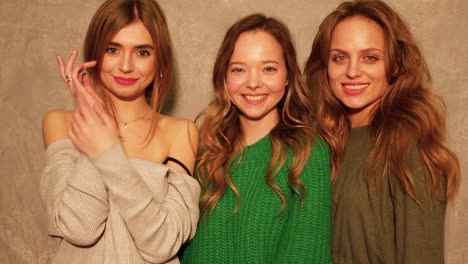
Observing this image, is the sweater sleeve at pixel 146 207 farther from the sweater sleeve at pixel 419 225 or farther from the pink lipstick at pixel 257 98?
the sweater sleeve at pixel 419 225

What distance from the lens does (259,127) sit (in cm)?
192

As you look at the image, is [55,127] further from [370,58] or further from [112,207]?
[370,58]

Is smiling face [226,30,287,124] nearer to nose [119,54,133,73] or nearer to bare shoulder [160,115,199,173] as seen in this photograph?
bare shoulder [160,115,199,173]

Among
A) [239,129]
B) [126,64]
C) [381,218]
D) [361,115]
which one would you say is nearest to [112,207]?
[126,64]

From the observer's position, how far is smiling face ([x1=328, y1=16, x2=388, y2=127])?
1803 millimetres

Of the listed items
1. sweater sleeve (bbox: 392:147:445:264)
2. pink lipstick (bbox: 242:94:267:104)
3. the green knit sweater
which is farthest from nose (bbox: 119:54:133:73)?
sweater sleeve (bbox: 392:147:445:264)

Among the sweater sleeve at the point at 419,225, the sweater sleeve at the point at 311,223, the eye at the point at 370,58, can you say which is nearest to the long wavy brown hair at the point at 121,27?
the sweater sleeve at the point at 311,223

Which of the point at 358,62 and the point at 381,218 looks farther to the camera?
the point at 358,62

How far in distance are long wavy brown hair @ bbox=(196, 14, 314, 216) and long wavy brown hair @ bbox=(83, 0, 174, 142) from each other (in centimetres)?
25

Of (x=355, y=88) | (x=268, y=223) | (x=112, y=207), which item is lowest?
(x=268, y=223)

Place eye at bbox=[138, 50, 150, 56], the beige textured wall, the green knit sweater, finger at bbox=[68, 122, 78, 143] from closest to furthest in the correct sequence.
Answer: finger at bbox=[68, 122, 78, 143], the green knit sweater, eye at bbox=[138, 50, 150, 56], the beige textured wall

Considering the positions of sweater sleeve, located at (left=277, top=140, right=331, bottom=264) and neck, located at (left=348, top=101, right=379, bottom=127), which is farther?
neck, located at (left=348, top=101, right=379, bottom=127)

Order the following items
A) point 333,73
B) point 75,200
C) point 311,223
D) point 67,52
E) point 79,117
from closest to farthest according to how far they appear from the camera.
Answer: point 75,200 < point 79,117 < point 311,223 < point 333,73 < point 67,52

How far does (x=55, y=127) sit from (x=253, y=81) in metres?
0.82
